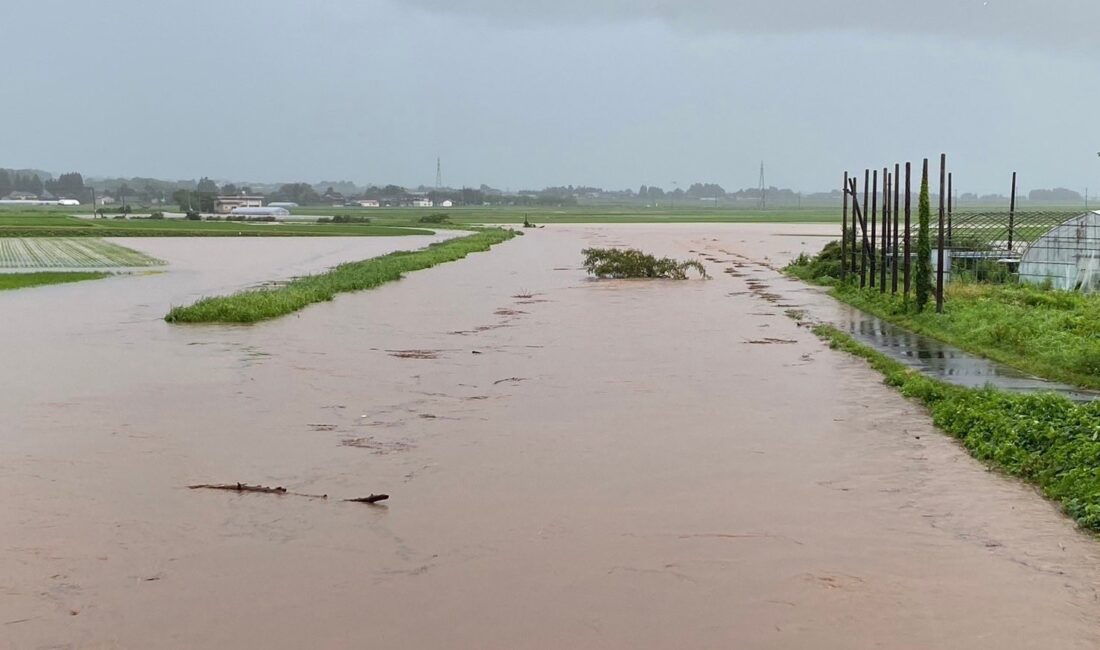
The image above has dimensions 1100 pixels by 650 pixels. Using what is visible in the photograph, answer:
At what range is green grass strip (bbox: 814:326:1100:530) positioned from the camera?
859cm

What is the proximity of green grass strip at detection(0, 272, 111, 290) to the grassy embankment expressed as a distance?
862 inches

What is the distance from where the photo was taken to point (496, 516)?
28.4ft

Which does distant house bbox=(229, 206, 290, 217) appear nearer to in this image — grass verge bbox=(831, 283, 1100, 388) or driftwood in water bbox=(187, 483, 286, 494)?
grass verge bbox=(831, 283, 1100, 388)

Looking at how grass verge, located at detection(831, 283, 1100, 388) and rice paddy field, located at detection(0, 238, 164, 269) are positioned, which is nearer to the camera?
grass verge, located at detection(831, 283, 1100, 388)

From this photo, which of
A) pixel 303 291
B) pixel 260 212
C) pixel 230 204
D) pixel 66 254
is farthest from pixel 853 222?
pixel 230 204

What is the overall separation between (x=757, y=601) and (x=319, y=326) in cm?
1554

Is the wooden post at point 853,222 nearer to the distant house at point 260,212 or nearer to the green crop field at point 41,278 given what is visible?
the green crop field at point 41,278

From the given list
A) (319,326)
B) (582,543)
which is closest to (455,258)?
(319,326)

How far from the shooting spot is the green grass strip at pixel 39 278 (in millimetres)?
30281

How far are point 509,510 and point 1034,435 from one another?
4.81 metres

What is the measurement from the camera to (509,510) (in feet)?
28.9

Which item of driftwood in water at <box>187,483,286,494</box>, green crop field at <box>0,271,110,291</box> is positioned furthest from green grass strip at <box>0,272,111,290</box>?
driftwood in water at <box>187,483,286,494</box>

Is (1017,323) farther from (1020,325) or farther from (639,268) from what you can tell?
(639,268)

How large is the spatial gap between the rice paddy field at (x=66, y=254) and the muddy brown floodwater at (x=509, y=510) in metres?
22.8
